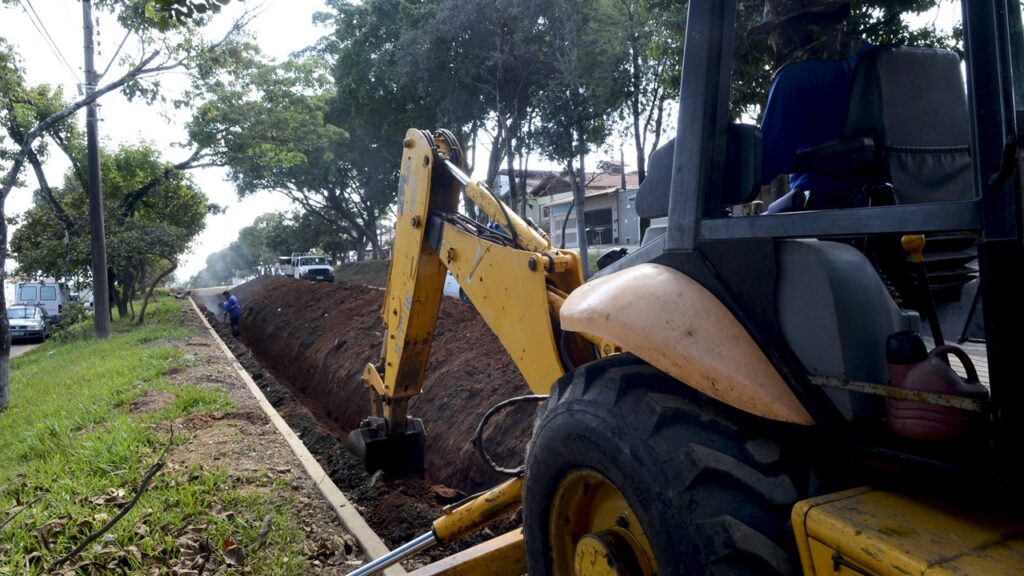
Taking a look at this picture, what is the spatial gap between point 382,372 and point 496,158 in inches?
696

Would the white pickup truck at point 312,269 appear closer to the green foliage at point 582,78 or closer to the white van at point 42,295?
the white van at point 42,295

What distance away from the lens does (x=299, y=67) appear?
21.2m

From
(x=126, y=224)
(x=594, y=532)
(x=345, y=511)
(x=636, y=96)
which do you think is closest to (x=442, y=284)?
(x=345, y=511)

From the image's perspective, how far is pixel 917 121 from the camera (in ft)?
6.30

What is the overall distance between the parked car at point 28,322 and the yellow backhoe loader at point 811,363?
2847 cm

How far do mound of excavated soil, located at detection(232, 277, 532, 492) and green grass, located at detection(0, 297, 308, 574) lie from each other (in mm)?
Result: 1730

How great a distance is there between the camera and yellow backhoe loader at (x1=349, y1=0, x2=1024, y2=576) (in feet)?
4.70

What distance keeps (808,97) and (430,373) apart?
6872mm

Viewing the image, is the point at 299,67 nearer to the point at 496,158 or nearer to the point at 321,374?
the point at 496,158

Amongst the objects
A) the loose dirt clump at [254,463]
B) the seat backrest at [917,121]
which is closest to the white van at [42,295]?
the loose dirt clump at [254,463]

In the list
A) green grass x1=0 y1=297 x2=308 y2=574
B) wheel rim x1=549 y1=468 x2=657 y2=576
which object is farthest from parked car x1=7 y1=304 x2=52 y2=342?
wheel rim x1=549 y1=468 x2=657 y2=576

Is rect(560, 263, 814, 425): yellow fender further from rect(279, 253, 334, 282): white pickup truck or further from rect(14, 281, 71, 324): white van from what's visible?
rect(279, 253, 334, 282): white pickup truck

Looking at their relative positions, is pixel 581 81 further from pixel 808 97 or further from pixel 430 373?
pixel 808 97

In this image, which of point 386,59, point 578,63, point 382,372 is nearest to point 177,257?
point 386,59
